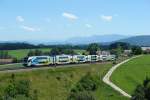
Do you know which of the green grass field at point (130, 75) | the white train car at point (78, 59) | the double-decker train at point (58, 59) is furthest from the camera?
the white train car at point (78, 59)

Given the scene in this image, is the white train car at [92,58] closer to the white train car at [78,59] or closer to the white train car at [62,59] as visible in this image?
the white train car at [78,59]

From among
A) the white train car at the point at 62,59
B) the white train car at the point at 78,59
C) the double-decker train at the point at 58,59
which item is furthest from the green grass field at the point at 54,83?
the white train car at the point at 78,59

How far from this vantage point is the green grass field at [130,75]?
9284cm

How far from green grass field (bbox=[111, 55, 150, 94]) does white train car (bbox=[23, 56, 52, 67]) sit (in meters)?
18.0

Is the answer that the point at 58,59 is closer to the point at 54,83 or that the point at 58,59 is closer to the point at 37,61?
the point at 37,61

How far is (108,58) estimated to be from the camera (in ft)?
509

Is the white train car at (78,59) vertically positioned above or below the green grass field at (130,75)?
above

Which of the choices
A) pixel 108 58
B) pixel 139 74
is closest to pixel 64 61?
pixel 139 74

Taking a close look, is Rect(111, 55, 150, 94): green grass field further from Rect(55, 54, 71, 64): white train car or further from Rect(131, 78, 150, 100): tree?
Rect(131, 78, 150, 100): tree

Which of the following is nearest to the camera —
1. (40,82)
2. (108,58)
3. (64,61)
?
(40,82)

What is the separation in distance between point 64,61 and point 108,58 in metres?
38.4

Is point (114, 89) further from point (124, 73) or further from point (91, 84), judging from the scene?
point (124, 73)

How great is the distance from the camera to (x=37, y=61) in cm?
10344

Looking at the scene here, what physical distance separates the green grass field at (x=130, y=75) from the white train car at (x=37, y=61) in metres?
18.0
